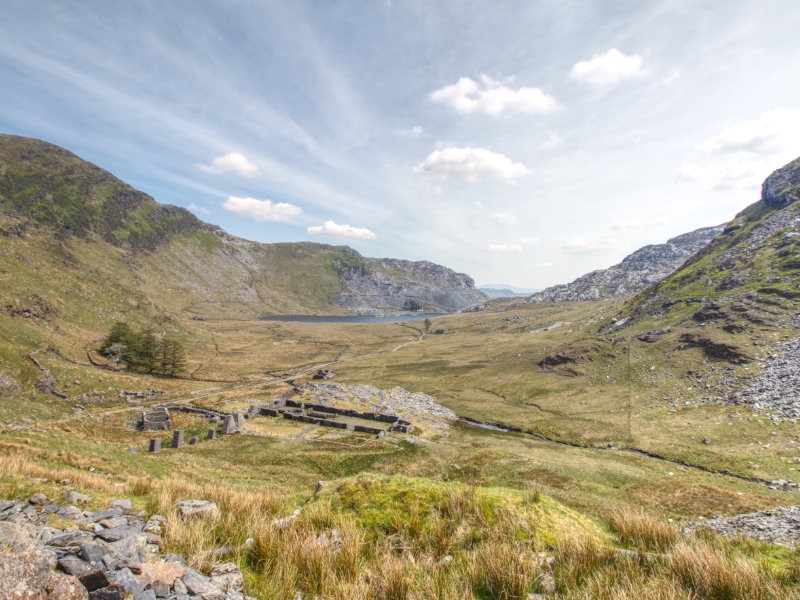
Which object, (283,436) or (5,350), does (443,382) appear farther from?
(5,350)

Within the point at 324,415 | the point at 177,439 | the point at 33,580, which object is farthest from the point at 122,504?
the point at 324,415

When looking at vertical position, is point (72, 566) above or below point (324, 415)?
above

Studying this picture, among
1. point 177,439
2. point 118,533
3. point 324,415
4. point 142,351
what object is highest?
point 118,533

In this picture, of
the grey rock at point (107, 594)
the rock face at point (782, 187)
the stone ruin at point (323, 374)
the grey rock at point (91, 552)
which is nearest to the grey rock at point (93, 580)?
the grey rock at point (107, 594)

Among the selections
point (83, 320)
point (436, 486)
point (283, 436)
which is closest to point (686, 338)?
point (283, 436)

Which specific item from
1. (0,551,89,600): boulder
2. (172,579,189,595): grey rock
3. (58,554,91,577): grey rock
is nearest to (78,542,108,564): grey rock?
(58,554,91,577): grey rock

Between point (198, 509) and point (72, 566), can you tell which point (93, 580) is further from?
point (198, 509)

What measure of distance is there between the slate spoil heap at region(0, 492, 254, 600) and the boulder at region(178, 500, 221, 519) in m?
0.60

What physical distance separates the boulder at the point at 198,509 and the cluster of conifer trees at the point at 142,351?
9351 centimetres

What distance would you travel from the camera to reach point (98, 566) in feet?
16.1

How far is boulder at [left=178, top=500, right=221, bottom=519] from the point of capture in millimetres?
8203

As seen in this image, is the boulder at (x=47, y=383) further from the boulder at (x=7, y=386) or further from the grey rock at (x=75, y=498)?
the grey rock at (x=75, y=498)

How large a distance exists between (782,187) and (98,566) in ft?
664

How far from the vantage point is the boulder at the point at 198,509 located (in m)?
8.20
